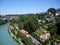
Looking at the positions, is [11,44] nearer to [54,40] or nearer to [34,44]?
[34,44]

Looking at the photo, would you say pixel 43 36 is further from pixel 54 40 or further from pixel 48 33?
pixel 54 40

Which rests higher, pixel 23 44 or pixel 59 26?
pixel 59 26

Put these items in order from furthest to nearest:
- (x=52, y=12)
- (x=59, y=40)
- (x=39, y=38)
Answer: (x=52, y=12)
(x=39, y=38)
(x=59, y=40)

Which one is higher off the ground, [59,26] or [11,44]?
[59,26]

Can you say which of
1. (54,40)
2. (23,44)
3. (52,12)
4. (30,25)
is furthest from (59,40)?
(52,12)

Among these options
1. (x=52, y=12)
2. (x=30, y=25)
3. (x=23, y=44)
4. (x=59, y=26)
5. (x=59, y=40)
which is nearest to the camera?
(x=59, y=40)

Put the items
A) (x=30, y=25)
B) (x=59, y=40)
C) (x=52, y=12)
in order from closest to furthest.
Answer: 1. (x=59, y=40)
2. (x=30, y=25)
3. (x=52, y=12)

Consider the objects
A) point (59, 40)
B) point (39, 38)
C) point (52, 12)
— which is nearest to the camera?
point (59, 40)

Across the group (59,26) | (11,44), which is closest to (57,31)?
(59,26)

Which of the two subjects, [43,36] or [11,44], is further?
[43,36]
